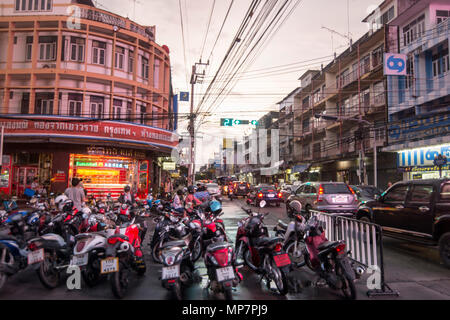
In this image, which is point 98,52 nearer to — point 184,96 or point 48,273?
point 184,96

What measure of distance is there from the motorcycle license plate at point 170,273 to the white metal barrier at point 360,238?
3111 millimetres

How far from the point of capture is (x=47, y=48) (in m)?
20.0

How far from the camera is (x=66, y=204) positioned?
765cm

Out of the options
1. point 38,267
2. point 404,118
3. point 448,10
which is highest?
point 448,10

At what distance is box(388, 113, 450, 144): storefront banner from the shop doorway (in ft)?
83.1

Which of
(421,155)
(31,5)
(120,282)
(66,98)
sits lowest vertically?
(120,282)

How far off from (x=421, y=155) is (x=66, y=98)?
2437 centimetres

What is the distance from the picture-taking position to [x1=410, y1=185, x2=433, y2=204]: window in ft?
22.5

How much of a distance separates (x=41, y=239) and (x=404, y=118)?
2459cm

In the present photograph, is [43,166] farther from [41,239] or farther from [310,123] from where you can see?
[310,123]

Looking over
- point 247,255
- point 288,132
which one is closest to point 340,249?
point 247,255

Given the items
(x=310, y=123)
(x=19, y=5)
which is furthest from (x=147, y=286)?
(x=310, y=123)

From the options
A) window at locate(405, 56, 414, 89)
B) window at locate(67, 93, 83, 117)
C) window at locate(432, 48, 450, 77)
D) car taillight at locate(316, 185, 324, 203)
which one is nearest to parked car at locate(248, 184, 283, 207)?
car taillight at locate(316, 185, 324, 203)

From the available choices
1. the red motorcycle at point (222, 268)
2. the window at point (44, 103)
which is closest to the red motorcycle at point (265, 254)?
the red motorcycle at point (222, 268)
